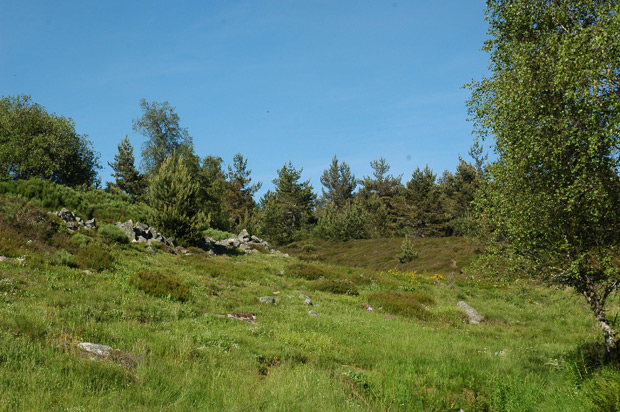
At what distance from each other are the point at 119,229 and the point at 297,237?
161 feet

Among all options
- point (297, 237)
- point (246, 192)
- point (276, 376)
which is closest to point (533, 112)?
point (276, 376)

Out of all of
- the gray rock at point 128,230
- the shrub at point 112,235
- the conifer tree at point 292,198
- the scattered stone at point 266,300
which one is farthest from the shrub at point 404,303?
the conifer tree at point 292,198

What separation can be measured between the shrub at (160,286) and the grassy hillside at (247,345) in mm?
56

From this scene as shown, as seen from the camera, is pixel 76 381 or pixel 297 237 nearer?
pixel 76 381

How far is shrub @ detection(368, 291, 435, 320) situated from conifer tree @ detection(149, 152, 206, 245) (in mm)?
16828

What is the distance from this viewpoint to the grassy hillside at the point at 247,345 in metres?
5.81

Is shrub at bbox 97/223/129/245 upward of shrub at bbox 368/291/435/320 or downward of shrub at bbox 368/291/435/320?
upward

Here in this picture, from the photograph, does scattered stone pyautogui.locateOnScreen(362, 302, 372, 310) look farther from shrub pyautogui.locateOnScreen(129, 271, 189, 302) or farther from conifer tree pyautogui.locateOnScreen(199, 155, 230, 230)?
conifer tree pyautogui.locateOnScreen(199, 155, 230, 230)

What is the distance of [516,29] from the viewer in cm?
1117

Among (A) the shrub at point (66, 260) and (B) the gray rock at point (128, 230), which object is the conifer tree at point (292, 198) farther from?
(A) the shrub at point (66, 260)

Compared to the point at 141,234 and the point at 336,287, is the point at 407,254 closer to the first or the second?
the point at 336,287

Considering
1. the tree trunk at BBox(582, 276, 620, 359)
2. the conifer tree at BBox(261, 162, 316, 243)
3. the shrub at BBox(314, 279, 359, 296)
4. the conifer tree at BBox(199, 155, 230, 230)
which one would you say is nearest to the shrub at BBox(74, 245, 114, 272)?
the shrub at BBox(314, 279, 359, 296)

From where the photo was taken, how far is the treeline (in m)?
31.2

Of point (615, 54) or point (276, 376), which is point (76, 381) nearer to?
point (276, 376)
